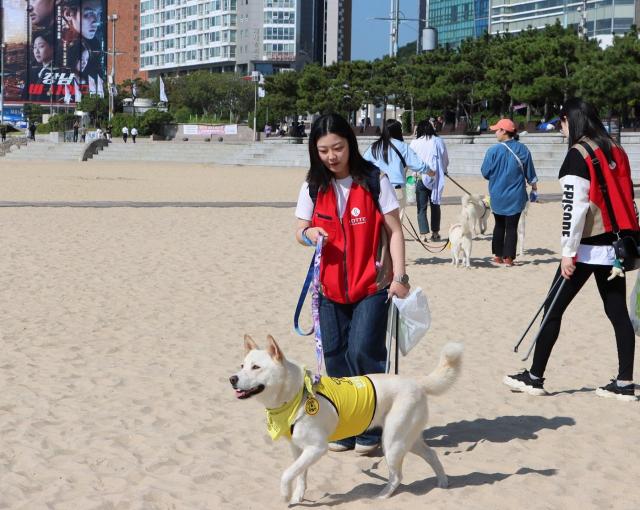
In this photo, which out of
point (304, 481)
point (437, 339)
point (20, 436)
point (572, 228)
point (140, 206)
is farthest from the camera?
point (140, 206)

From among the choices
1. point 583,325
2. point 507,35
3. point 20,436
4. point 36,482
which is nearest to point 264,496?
point 36,482

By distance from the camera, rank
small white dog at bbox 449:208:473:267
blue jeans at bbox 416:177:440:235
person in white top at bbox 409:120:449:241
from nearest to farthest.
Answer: small white dog at bbox 449:208:473:267
person in white top at bbox 409:120:449:241
blue jeans at bbox 416:177:440:235

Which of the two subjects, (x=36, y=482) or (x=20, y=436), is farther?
(x=20, y=436)

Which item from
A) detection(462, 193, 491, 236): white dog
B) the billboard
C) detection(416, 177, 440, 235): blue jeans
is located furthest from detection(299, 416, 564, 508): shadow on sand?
the billboard

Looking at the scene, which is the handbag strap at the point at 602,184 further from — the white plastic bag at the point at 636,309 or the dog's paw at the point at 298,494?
the dog's paw at the point at 298,494

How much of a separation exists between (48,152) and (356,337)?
57.1 metres

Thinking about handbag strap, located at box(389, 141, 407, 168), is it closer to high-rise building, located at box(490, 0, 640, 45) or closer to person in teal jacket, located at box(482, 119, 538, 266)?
person in teal jacket, located at box(482, 119, 538, 266)

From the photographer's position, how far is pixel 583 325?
880 cm

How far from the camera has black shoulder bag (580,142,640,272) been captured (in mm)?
5777

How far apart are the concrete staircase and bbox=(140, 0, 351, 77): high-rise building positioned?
8335 centimetres

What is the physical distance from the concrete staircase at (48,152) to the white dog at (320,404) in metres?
53.3

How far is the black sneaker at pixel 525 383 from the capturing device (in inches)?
249

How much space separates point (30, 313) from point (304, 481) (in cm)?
521

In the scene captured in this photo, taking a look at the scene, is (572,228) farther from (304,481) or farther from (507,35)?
(507,35)
